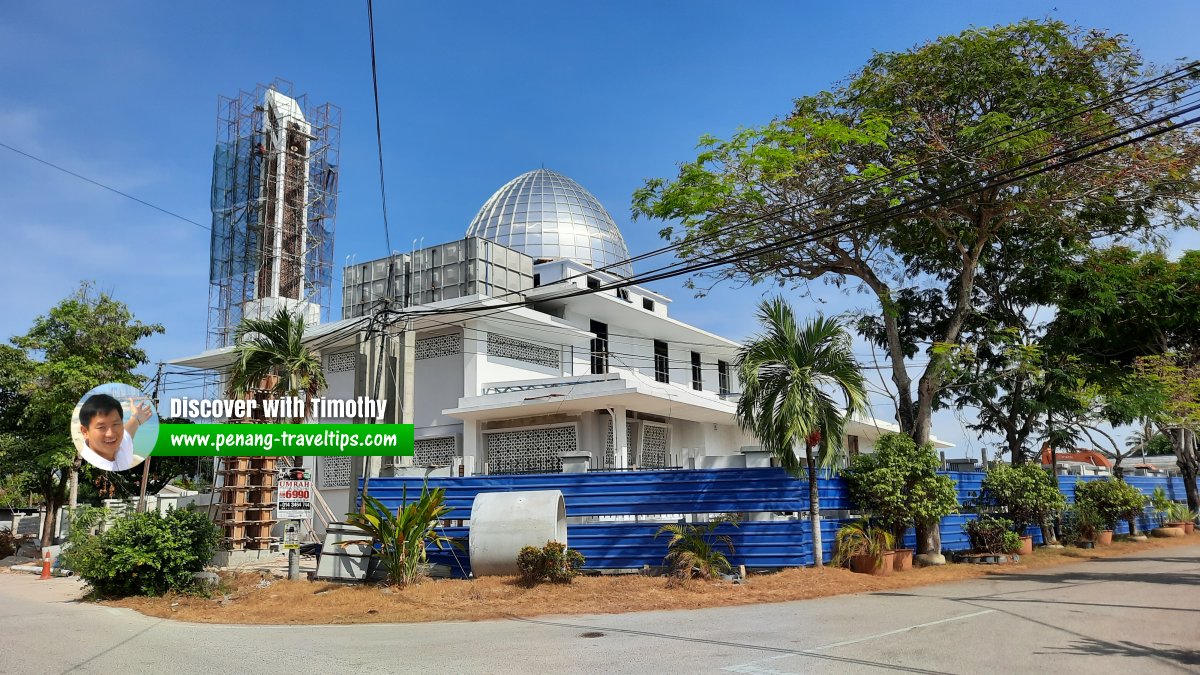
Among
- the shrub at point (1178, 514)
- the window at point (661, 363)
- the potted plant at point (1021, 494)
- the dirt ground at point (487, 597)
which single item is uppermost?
the window at point (661, 363)

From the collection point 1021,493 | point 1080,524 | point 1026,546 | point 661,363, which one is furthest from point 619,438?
point 1080,524

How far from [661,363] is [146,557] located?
22.4 metres

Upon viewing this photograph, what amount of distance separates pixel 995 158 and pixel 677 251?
6549mm

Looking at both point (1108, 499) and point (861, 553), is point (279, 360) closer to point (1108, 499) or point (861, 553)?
point (861, 553)

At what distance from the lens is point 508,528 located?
14.9 metres

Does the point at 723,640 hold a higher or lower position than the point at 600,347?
lower

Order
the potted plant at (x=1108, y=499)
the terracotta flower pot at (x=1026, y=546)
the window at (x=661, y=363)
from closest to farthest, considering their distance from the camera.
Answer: the terracotta flower pot at (x=1026, y=546)
the potted plant at (x=1108, y=499)
the window at (x=661, y=363)

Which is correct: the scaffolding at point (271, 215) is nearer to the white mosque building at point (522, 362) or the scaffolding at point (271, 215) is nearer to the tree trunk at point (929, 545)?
the white mosque building at point (522, 362)

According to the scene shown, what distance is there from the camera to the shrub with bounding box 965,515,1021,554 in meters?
18.4

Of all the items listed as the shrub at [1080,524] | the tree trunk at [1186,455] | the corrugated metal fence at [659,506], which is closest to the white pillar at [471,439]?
the corrugated metal fence at [659,506]

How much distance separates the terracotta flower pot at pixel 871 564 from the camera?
15.6m

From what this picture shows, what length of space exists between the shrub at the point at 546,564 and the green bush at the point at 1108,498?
1679 cm

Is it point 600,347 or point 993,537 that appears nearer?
point 993,537

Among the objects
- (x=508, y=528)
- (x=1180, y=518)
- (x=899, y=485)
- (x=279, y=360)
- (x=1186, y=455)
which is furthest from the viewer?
(x=1180, y=518)
